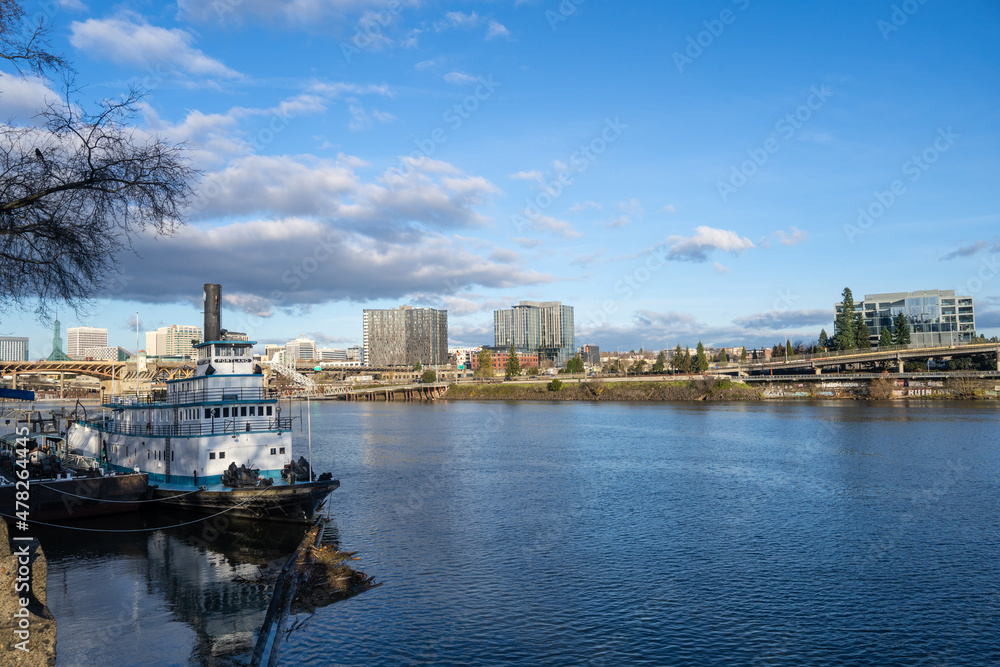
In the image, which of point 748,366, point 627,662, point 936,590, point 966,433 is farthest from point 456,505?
point 748,366

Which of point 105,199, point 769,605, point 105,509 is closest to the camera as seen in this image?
point 105,199

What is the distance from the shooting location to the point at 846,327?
609 ft

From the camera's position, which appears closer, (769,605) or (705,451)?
(769,605)

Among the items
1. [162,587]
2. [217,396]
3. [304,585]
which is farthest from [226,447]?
[304,585]

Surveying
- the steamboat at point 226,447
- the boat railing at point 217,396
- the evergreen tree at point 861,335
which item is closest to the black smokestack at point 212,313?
the steamboat at point 226,447

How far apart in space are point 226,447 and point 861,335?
7373 inches

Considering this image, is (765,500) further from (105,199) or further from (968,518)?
(105,199)

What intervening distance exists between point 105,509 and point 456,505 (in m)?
22.8

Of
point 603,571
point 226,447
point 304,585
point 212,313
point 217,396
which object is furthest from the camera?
point 212,313

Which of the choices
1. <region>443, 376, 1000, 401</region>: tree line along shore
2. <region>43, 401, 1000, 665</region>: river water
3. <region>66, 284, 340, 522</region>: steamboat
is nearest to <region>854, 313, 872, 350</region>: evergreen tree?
<region>443, 376, 1000, 401</region>: tree line along shore

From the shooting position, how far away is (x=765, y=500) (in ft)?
143

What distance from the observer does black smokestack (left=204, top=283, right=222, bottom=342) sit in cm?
4600

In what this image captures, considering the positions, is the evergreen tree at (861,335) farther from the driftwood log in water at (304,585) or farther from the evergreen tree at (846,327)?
the driftwood log in water at (304,585)

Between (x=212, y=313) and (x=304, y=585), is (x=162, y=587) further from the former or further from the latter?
(x=212, y=313)
